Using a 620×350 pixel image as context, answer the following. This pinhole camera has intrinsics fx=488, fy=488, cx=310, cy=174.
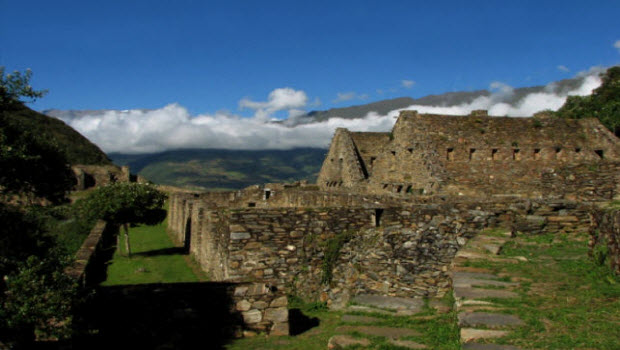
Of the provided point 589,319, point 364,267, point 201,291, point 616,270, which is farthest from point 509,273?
point 201,291

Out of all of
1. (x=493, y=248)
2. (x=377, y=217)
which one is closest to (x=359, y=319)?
(x=493, y=248)

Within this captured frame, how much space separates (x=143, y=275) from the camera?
58.6 ft

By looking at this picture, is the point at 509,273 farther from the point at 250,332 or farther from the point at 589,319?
the point at 250,332

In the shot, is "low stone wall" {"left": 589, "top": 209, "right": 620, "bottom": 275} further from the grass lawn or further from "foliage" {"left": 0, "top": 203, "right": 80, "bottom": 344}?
the grass lawn

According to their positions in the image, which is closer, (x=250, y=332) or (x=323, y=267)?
(x=250, y=332)

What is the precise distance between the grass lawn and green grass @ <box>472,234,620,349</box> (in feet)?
33.8

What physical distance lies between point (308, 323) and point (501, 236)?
4.20 metres

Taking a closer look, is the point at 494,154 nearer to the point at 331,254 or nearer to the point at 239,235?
the point at 331,254

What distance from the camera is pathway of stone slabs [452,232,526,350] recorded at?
16.5 ft

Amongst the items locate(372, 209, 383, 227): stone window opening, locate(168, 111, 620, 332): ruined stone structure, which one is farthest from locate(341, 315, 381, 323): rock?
locate(372, 209, 383, 227): stone window opening

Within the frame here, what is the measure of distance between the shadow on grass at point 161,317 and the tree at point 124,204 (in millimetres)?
16432

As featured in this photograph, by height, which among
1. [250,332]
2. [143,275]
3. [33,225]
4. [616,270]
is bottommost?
[143,275]

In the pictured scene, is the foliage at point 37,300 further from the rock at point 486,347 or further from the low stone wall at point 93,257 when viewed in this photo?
the low stone wall at point 93,257

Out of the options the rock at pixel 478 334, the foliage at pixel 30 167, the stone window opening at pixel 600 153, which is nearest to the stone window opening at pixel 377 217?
the rock at pixel 478 334
